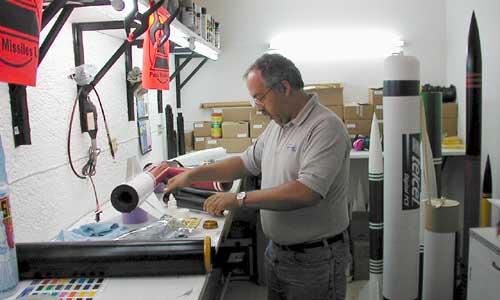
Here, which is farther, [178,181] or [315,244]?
[178,181]

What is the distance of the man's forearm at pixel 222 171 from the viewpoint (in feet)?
6.26

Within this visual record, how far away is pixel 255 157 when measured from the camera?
6.63ft

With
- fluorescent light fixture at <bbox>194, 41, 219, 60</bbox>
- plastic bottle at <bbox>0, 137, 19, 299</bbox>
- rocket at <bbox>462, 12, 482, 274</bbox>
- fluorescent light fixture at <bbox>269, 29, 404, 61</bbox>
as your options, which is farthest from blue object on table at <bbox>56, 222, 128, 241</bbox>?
fluorescent light fixture at <bbox>269, 29, 404, 61</bbox>

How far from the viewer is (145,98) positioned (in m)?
2.87

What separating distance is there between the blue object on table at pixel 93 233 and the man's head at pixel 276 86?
747mm

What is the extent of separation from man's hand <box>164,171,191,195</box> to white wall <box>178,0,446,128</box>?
2472mm

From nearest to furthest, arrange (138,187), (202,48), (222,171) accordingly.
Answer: (138,187) < (222,171) < (202,48)

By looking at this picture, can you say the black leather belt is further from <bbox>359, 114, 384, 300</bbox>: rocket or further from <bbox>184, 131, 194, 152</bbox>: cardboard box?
<bbox>184, 131, 194, 152</bbox>: cardboard box

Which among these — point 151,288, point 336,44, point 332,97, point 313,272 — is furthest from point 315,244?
point 336,44

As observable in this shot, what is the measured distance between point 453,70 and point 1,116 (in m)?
3.74

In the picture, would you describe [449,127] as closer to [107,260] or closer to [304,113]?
[304,113]

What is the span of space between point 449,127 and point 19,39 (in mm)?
3670

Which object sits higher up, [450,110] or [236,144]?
[450,110]

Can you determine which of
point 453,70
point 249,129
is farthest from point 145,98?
point 453,70
